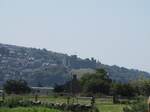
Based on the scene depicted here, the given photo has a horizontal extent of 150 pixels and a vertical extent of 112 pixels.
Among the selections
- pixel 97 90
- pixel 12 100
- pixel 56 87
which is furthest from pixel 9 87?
pixel 12 100

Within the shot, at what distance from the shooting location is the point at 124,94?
65250 millimetres

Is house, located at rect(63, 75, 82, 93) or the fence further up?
house, located at rect(63, 75, 82, 93)

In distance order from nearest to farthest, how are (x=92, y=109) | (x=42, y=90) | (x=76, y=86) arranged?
(x=92, y=109), (x=76, y=86), (x=42, y=90)

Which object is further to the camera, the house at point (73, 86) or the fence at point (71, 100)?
the house at point (73, 86)

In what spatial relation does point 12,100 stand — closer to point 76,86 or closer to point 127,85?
point 127,85

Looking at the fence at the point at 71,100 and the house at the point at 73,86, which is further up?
the house at the point at 73,86

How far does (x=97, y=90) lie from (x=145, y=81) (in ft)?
54.9

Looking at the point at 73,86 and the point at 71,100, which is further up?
the point at 73,86

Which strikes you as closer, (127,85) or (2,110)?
(2,110)

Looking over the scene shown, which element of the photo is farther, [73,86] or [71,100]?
[73,86]

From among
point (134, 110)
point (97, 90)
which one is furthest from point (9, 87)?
point (134, 110)

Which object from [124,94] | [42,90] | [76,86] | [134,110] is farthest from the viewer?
[42,90]

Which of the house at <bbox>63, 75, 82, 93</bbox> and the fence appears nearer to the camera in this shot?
the fence

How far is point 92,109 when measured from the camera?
28.2 meters
